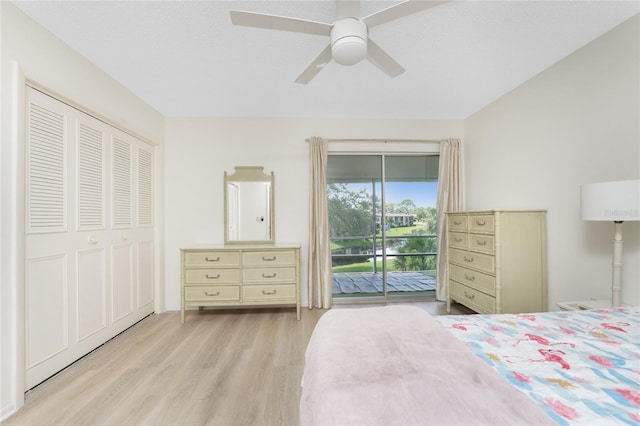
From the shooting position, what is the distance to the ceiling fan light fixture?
1.45 meters

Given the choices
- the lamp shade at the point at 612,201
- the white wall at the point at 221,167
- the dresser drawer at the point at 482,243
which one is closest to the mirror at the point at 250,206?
the white wall at the point at 221,167

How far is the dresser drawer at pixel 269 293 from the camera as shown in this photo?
3.02 m

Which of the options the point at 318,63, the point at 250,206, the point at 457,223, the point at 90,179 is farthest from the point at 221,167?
the point at 457,223

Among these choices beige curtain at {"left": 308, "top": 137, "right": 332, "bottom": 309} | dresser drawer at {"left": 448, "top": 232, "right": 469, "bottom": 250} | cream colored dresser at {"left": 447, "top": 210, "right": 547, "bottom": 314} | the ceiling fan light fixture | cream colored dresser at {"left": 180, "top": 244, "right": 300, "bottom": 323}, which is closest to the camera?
the ceiling fan light fixture

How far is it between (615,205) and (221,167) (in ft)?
12.3

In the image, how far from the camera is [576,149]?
7.27 feet

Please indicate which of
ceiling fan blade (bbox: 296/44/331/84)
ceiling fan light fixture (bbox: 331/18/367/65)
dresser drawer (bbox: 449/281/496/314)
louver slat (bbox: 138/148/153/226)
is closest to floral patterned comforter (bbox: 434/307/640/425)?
dresser drawer (bbox: 449/281/496/314)

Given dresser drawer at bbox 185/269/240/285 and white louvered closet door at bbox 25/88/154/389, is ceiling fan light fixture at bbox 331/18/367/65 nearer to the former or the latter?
white louvered closet door at bbox 25/88/154/389

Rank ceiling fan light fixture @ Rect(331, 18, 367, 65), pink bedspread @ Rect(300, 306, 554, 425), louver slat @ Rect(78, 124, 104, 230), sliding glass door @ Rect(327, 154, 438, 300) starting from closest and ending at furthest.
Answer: pink bedspread @ Rect(300, 306, 554, 425)
ceiling fan light fixture @ Rect(331, 18, 367, 65)
louver slat @ Rect(78, 124, 104, 230)
sliding glass door @ Rect(327, 154, 438, 300)

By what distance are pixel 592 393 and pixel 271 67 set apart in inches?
110

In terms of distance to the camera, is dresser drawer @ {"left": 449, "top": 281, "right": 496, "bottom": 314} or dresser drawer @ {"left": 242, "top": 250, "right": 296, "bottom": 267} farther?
dresser drawer @ {"left": 242, "top": 250, "right": 296, "bottom": 267}

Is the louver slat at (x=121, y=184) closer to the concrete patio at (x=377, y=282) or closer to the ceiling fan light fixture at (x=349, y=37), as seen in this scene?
the ceiling fan light fixture at (x=349, y=37)

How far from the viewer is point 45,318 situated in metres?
1.87

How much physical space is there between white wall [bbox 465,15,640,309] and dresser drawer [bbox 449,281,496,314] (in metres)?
0.59
